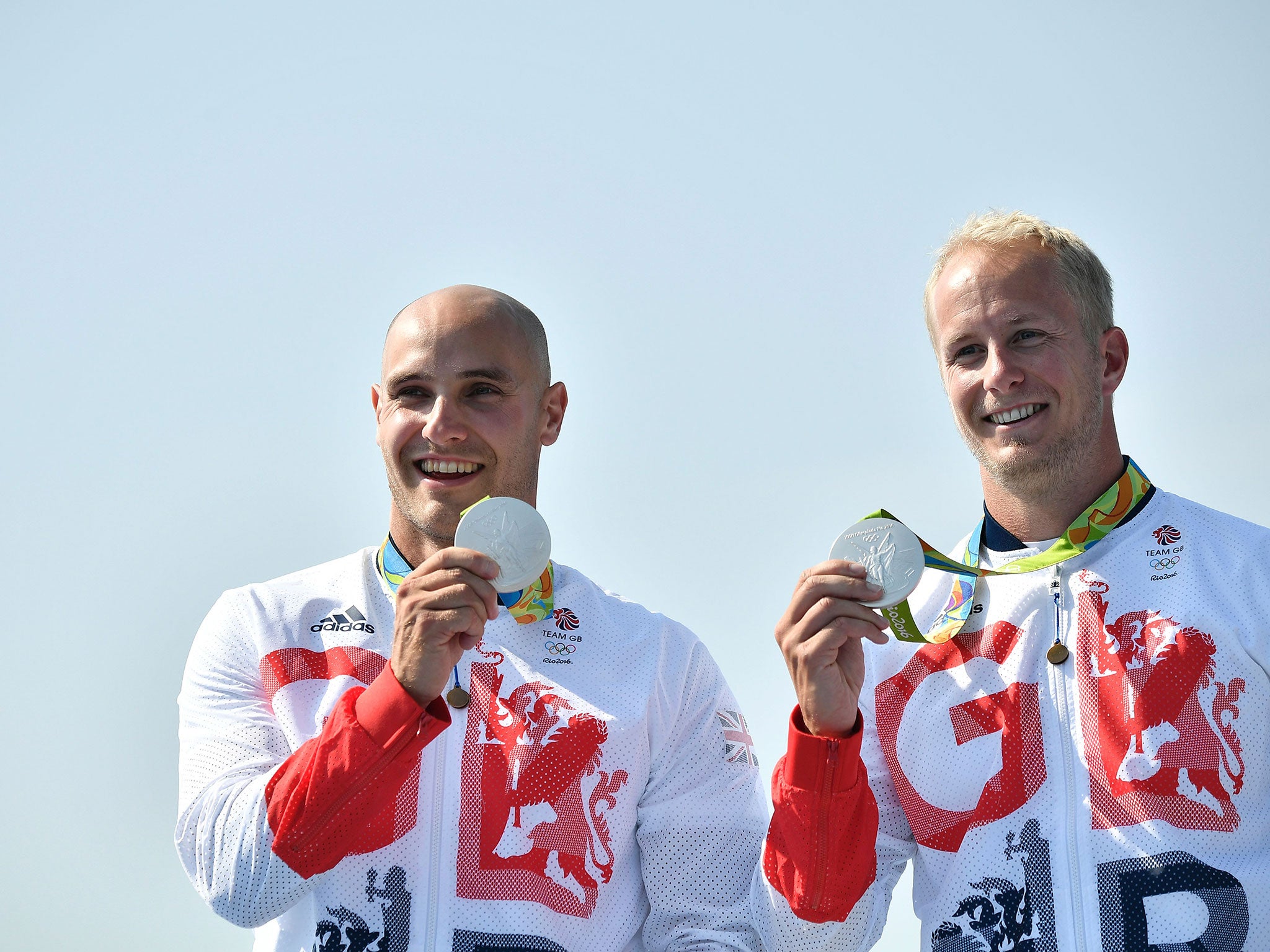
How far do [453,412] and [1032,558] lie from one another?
2453 millimetres

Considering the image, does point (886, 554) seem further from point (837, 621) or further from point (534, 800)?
point (534, 800)

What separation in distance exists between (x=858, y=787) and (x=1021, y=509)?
1493 millimetres

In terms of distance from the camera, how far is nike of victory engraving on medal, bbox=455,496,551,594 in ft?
16.9

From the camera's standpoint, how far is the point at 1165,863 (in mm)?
4871

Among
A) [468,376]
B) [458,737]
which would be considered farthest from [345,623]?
[468,376]

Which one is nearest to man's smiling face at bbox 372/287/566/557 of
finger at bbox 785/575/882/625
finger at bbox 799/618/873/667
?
finger at bbox 785/575/882/625

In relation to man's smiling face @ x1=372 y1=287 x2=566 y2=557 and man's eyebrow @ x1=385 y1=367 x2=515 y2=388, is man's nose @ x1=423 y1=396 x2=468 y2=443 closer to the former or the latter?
man's smiling face @ x1=372 y1=287 x2=566 y2=557

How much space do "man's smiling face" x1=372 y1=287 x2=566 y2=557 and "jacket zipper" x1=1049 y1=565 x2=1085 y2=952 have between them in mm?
2236

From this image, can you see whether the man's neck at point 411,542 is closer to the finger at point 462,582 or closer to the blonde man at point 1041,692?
the finger at point 462,582

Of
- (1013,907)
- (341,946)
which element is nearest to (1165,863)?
(1013,907)

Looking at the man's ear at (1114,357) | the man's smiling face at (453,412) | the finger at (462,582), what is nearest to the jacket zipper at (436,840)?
the finger at (462,582)

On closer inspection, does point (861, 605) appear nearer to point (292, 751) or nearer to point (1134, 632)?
point (1134, 632)

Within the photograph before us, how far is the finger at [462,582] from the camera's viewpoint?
4.76 metres

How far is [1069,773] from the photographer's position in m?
5.16
